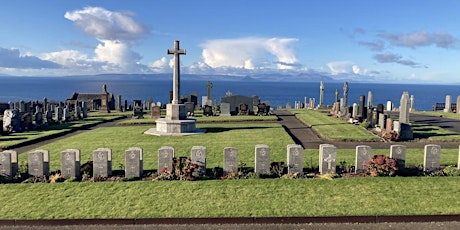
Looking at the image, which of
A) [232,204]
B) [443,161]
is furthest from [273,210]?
[443,161]

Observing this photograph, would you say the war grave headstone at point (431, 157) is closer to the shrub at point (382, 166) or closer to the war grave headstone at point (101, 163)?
the shrub at point (382, 166)

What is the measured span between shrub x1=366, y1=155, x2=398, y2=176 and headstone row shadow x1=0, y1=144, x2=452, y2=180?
349mm

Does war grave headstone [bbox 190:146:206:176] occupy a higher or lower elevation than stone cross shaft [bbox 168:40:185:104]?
lower

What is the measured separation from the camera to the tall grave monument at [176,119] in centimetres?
2247

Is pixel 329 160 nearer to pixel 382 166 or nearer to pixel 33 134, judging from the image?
pixel 382 166

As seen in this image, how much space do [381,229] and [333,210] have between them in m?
1.24

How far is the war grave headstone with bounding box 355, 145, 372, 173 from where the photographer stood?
1259cm

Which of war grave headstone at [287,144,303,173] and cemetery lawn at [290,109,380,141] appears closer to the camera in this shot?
war grave headstone at [287,144,303,173]

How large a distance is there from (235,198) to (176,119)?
43.5 feet

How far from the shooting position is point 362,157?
1260cm

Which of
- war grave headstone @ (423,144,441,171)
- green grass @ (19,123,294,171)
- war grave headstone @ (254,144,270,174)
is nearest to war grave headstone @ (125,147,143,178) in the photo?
green grass @ (19,123,294,171)

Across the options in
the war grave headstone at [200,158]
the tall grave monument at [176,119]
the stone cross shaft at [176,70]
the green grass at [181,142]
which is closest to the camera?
the war grave headstone at [200,158]

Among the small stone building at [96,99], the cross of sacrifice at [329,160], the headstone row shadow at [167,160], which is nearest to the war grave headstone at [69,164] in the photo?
the headstone row shadow at [167,160]

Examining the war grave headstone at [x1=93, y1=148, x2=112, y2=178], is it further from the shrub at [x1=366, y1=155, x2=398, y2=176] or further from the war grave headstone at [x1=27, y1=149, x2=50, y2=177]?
the shrub at [x1=366, y1=155, x2=398, y2=176]
